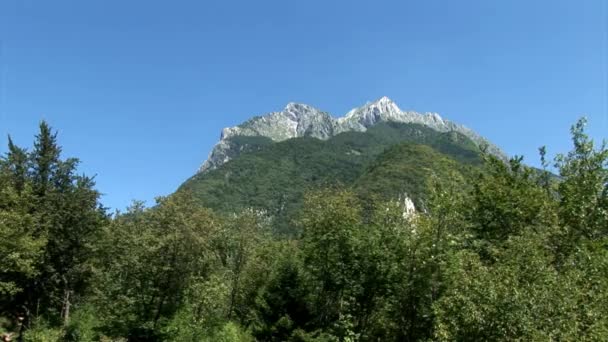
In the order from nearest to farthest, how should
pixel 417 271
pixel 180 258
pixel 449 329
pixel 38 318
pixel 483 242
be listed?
pixel 449 329
pixel 417 271
pixel 483 242
pixel 180 258
pixel 38 318

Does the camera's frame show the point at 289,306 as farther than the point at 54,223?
No

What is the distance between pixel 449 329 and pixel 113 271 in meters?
19.1

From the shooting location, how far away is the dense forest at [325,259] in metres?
15.7

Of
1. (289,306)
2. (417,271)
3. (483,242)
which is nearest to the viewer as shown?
(417,271)

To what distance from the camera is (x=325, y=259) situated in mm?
26453

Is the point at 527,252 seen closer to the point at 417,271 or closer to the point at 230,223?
the point at 417,271

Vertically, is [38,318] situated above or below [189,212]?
below

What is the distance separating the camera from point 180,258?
2617 centimetres

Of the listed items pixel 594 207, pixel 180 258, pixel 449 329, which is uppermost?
pixel 594 207

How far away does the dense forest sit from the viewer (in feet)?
51.5

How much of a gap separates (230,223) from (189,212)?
4.93m

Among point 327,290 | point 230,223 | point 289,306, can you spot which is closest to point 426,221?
point 327,290

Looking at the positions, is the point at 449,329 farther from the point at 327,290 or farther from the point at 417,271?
the point at 327,290

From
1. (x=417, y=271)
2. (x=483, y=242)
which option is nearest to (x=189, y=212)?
(x=417, y=271)
